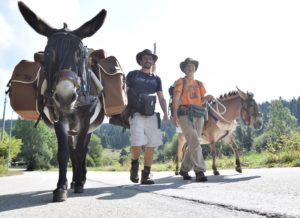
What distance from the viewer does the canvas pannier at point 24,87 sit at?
571cm

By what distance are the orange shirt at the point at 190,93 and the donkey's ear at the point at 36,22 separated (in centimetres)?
345

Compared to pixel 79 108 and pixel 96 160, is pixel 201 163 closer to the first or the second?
pixel 79 108

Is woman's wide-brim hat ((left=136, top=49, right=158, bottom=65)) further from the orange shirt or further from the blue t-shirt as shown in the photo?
the orange shirt

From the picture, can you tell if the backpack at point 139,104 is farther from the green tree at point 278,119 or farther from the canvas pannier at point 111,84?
the green tree at point 278,119

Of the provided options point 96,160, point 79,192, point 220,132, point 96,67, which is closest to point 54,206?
point 79,192

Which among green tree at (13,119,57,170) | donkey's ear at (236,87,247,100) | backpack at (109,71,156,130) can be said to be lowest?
backpack at (109,71,156,130)

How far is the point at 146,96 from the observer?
7.54 meters

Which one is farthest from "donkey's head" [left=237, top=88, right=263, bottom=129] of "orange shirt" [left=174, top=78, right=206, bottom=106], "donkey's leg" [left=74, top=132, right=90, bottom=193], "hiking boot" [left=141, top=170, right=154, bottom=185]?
"donkey's leg" [left=74, top=132, right=90, bottom=193]

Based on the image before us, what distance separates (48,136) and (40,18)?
294ft

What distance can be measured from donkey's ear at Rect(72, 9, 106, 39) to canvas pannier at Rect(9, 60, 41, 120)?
1196mm

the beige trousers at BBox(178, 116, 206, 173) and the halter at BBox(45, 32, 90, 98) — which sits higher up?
the halter at BBox(45, 32, 90, 98)

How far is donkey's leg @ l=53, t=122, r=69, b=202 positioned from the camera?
4.25 metres

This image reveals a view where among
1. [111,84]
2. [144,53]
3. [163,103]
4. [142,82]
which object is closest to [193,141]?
[163,103]

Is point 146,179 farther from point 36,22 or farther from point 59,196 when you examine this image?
point 36,22
